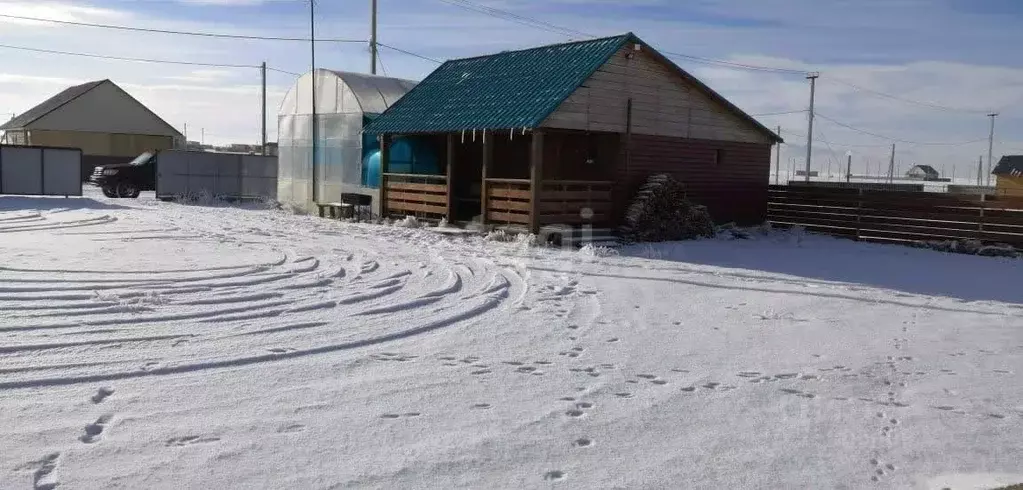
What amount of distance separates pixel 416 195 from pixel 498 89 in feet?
11.9

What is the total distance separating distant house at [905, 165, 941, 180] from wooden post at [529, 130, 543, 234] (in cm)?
10000

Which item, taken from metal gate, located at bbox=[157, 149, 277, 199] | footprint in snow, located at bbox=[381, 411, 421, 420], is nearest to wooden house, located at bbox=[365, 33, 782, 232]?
metal gate, located at bbox=[157, 149, 277, 199]

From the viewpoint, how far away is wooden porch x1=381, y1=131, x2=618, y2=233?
1830 centimetres

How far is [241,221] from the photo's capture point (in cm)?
2211

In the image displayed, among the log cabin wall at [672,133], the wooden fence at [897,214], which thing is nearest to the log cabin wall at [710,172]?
the log cabin wall at [672,133]

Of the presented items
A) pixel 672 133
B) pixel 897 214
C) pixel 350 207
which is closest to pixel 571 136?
pixel 672 133

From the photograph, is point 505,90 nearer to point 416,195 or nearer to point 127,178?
point 416,195

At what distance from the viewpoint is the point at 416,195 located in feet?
72.0

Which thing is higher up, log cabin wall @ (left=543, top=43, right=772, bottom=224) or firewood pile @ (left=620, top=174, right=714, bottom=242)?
log cabin wall @ (left=543, top=43, right=772, bottom=224)

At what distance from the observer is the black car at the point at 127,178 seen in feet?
104

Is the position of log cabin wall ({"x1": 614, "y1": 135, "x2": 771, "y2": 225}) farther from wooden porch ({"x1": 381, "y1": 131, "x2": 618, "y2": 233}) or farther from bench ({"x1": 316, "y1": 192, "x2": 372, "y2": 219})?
bench ({"x1": 316, "y1": 192, "x2": 372, "y2": 219})

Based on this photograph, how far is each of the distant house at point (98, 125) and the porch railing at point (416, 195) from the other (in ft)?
98.9

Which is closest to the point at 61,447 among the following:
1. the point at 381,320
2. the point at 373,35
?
the point at 381,320

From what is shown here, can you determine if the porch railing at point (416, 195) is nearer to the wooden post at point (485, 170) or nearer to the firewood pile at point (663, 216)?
the wooden post at point (485, 170)
